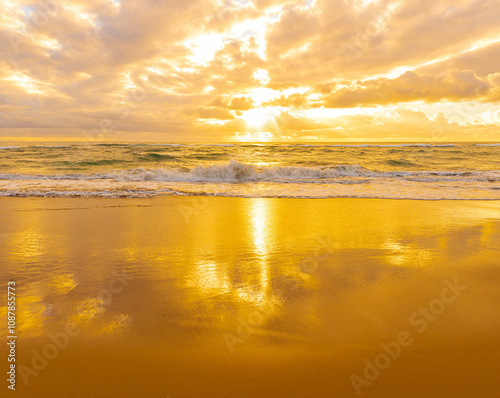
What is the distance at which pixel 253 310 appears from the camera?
11.2ft

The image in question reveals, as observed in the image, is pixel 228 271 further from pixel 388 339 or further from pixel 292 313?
pixel 388 339

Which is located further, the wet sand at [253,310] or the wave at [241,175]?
the wave at [241,175]

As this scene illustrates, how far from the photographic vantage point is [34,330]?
302 centimetres

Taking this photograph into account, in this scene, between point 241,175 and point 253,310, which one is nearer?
point 253,310

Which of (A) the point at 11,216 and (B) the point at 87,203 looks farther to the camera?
(B) the point at 87,203

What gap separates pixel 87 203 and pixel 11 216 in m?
2.17

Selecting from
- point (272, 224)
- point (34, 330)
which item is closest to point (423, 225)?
point (272, 224)

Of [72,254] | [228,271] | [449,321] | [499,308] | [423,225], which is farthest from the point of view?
[423,225]

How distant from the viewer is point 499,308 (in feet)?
11.5

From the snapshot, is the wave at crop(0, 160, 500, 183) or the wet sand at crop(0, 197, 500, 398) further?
Answer: the wave at crop(0, 160, 500, 183)

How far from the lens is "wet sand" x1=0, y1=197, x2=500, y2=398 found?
2463mm

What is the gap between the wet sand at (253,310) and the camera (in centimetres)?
246

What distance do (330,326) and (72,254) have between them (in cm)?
448

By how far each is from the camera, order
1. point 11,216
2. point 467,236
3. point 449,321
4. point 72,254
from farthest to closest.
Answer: point 11,216 < point 467,236 < point 72,254 < point 449,321
